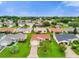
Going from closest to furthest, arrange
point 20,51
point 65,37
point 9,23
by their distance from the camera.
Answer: point 20,51, point 65,37, point 9,23

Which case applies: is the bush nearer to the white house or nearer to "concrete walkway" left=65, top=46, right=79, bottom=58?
"concrete walkway" left=65, top=46, right=79, bottom=58

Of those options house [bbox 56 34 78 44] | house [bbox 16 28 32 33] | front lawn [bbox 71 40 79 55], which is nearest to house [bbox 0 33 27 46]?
house [bbox 16 28 32 33]

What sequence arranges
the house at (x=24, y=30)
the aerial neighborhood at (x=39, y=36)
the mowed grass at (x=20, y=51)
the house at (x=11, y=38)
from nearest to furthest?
the mowed grass at (x=20, y=51) → the aerial neighborhood at (x=39, y=36) → the house at (x=11, y=38) → the house at (x=24, y=30)

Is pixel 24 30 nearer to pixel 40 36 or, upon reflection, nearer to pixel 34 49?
pixel 40 36

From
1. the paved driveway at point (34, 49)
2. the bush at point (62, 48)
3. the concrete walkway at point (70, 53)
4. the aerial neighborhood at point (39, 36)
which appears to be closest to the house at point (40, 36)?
the aerial neighborhood at point (39, 36)

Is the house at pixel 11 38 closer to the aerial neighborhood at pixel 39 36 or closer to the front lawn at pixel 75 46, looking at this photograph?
the aerial neighborhood at pixel 39 36

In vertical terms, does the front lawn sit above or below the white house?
below

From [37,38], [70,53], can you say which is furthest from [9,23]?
[70,53]

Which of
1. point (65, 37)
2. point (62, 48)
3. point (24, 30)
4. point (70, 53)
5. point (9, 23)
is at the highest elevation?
point (9, 23)

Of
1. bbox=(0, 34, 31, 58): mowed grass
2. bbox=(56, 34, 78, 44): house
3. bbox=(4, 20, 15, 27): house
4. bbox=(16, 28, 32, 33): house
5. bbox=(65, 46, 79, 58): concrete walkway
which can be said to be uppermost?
bbox=(4, 20, 15, 27): house
